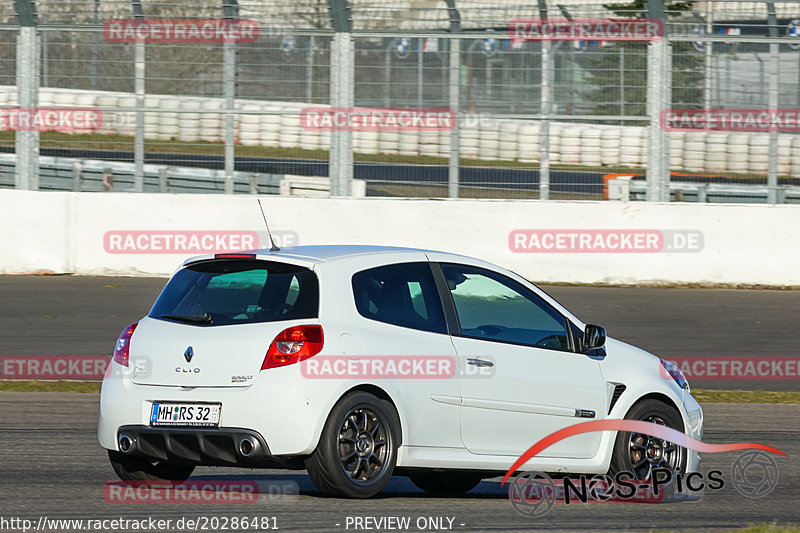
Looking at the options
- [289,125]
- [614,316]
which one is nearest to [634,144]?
[614,316]

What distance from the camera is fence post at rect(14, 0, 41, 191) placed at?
18.7 meters

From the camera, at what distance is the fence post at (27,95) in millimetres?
18734

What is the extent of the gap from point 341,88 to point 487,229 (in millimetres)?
3000

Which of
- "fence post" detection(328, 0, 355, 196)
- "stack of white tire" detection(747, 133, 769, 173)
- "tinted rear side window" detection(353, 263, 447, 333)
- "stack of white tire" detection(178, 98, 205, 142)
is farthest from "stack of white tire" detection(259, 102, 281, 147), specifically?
"tinted rear side window" detection(353, 263, 447, 333)

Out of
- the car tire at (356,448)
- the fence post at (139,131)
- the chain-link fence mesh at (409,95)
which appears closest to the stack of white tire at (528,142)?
the chain-link fence mesh at (409,95)

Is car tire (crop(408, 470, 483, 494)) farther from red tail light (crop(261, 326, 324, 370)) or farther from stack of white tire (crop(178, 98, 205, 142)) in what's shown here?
stack of white tire (crop(178, 98, 205, 142))

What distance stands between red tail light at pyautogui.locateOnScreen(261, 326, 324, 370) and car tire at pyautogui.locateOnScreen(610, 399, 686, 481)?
2.11 metres

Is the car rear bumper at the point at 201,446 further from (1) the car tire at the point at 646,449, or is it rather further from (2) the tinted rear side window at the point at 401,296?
(1) the car tire at the point at 646,449

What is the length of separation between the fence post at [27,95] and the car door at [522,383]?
1257 cm

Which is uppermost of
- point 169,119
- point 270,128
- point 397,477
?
point 169,119

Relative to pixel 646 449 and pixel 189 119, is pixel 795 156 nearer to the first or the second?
pixel 189 119

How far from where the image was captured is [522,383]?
7.30m

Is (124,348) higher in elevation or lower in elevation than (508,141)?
lower

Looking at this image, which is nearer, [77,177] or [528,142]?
[77,177]
